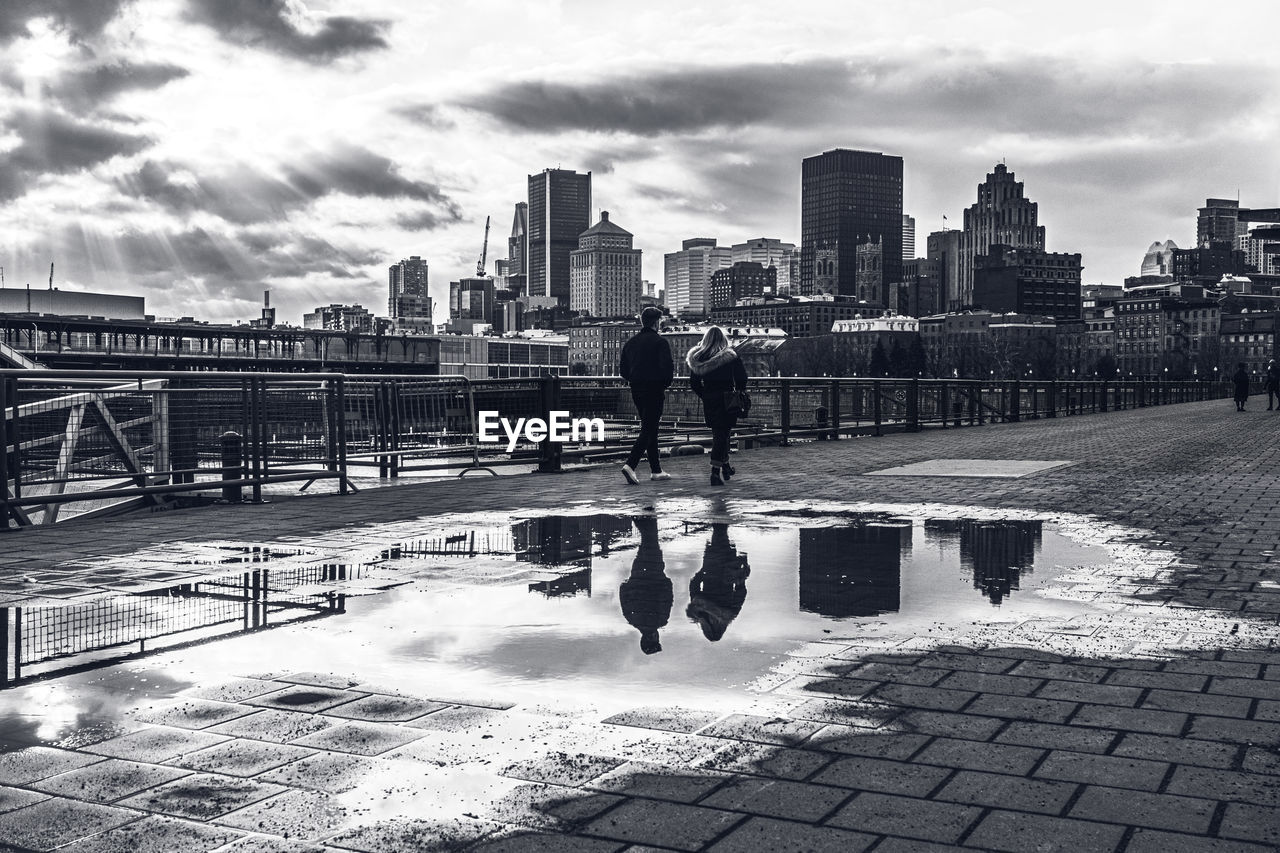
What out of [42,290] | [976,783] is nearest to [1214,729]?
[976,783]

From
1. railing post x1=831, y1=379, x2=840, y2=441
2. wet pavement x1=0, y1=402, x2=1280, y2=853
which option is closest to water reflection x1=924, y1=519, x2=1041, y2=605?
wet pavement x1=0, y1=402, x2=1280, y2=853

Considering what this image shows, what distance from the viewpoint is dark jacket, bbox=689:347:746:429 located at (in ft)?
→ 47.4

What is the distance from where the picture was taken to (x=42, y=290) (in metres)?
182

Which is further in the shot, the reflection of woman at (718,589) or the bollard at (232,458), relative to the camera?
the bollard at (232,458)

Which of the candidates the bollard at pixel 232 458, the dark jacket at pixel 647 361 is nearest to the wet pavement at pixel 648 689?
the bollard at pixel 232 458

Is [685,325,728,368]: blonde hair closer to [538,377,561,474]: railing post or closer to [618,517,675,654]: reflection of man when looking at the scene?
[538,377,561,474]: railing post

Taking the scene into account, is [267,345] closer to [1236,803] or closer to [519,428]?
[519,428]

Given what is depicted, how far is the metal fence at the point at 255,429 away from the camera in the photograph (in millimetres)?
11414

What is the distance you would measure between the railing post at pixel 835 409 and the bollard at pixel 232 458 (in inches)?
535

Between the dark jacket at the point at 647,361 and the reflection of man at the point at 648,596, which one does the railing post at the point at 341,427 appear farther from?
the reflection of man at the point at 648,596

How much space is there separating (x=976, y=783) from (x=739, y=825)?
781 mm

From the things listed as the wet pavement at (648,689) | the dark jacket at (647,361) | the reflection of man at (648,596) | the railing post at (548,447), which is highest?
the dark jacket at (647,361)

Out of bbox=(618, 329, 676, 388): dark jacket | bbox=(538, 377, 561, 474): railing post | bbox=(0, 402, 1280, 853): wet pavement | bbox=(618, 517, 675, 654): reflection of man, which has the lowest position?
bbox=(0, 402, 1280, 853): wet pavement

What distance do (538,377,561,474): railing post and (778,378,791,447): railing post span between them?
6260mm
